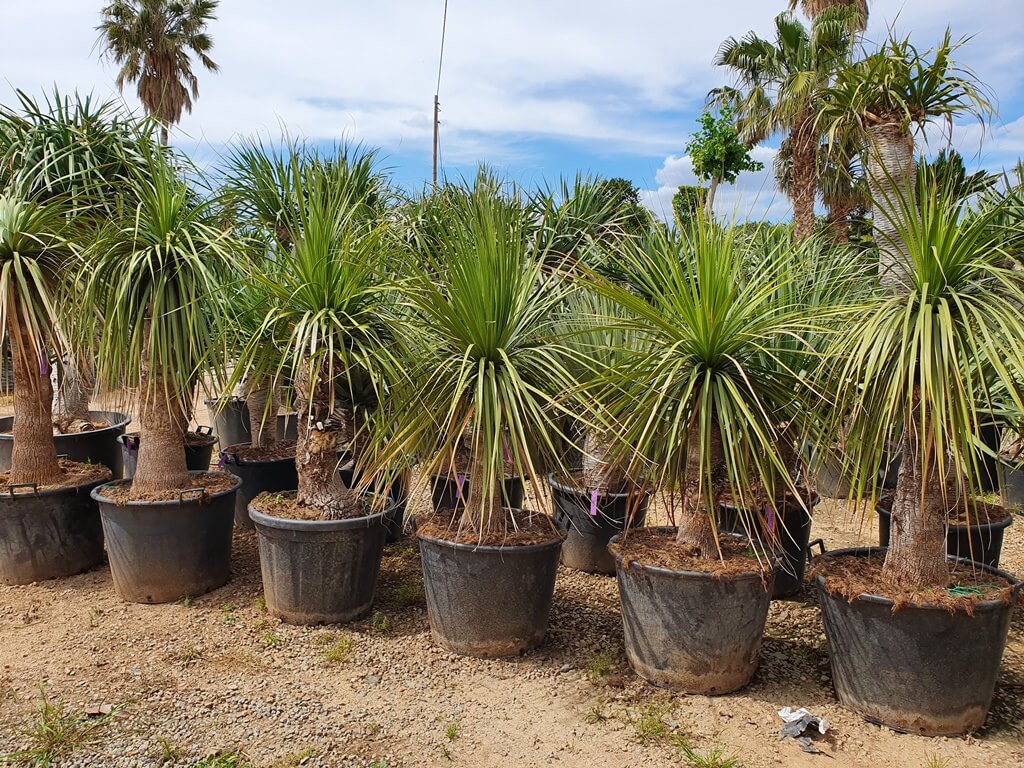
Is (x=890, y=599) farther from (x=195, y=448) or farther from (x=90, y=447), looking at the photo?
(x=90, y=447)

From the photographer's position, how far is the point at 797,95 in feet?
37.0

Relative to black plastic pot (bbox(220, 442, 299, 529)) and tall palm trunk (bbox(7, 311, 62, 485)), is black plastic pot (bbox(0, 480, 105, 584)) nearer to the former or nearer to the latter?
tall palm trunk (bbox(7, 311, 62, 485))

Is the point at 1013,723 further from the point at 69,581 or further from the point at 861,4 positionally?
the point at 861,4

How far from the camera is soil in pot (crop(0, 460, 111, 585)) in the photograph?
412 centimetres

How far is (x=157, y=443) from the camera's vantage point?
4055 millimetres

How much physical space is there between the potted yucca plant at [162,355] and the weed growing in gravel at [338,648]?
0.95m

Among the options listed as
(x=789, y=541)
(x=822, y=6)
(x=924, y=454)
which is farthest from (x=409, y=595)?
(x=822, y=6)

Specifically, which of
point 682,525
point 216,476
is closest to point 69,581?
point 216,476

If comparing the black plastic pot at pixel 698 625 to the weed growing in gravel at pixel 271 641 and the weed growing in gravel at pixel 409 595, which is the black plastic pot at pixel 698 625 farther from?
the weed growing in gravel at pixel 271 641

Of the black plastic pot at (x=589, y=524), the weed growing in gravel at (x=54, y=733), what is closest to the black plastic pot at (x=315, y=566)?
the weed growing in gravel at (x=54, y=733)

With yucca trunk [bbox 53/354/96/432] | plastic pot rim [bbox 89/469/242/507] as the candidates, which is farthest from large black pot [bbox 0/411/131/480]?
plastic pot rim [bbox 89/469/242/507]

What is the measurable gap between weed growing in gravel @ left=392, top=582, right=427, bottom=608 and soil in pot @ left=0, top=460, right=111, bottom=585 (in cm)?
184

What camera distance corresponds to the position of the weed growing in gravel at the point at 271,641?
137 inches

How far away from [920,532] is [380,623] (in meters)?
2.41
